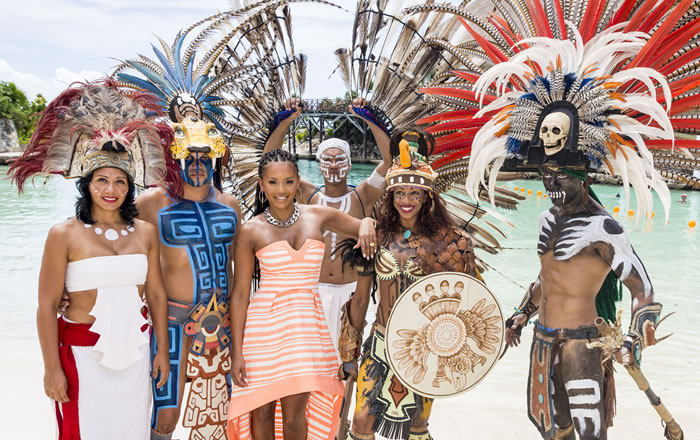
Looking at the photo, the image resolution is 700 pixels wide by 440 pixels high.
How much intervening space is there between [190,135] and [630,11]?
246 centimetres

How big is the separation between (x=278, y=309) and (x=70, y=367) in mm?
991

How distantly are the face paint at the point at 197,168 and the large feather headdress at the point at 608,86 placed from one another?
141cm

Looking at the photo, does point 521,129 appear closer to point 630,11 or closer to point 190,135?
point 630,11

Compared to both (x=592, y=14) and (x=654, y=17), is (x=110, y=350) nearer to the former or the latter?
(x=592, y=14)

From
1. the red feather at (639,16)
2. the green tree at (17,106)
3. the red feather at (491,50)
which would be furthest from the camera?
the green tree at (17,106)

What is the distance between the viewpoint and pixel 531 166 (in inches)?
105

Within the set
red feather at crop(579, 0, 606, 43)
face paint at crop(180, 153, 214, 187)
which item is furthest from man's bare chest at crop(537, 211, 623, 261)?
face paint at crop(180, 153, 214, 187)

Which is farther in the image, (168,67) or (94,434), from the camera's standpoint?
(168,67)

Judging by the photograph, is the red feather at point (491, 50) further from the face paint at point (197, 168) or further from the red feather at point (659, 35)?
the face paint at point (197, 168)

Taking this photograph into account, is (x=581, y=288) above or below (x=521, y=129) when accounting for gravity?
below

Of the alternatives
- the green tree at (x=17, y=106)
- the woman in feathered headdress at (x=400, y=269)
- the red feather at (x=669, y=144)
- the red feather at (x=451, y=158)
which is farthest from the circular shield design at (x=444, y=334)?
the green tree at (x=17, y=106)

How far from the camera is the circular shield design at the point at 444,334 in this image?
107 inches

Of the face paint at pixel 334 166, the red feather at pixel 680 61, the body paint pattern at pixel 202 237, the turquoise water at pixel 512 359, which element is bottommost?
the turquoise water at pixel 512 359

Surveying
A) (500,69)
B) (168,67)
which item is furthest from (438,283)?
(168,67)
